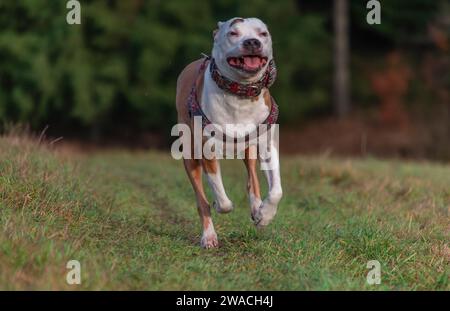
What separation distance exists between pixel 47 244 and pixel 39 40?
17257 millimetres

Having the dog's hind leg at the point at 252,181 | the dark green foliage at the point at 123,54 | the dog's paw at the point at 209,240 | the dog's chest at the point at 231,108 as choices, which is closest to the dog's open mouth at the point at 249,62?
the dog's chest at the point at 231,108

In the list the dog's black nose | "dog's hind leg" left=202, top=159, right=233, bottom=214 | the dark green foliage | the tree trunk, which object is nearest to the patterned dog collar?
the dog's black nose

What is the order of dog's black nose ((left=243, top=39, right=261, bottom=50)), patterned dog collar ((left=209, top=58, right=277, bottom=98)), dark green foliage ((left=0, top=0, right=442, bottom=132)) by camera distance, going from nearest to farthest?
dog's black nose ((left=243, top=39, right=261, bottom=50)) < patterned dog collar ((left=209, top=58, right=277, bottom=98)) < dark green foliage ((left=0, top=0, right=442, bottom=132))

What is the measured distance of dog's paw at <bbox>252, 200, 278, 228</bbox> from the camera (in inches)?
255

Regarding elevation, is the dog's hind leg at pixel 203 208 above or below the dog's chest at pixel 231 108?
below

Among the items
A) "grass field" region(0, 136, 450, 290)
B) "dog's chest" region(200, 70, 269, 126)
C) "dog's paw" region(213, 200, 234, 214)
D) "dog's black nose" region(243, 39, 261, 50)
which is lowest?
"grass field" region(0, 136, 450, 290)

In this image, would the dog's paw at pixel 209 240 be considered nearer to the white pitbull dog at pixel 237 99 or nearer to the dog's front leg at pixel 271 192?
the white pitbull dog at pixel 237 99

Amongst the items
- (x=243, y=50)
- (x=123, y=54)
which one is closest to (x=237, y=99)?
(x=243, y=50)

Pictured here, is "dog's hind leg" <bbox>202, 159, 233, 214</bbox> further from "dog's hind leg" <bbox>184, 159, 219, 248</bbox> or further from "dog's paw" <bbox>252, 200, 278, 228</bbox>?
"dog's paw" <bbox>252, 200, 278, 228</bbox>

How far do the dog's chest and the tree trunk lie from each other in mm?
18387

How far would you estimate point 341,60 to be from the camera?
24562 millimetres

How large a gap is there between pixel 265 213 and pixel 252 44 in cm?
136

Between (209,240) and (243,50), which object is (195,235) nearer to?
(209,240)

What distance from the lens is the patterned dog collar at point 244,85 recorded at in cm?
631
